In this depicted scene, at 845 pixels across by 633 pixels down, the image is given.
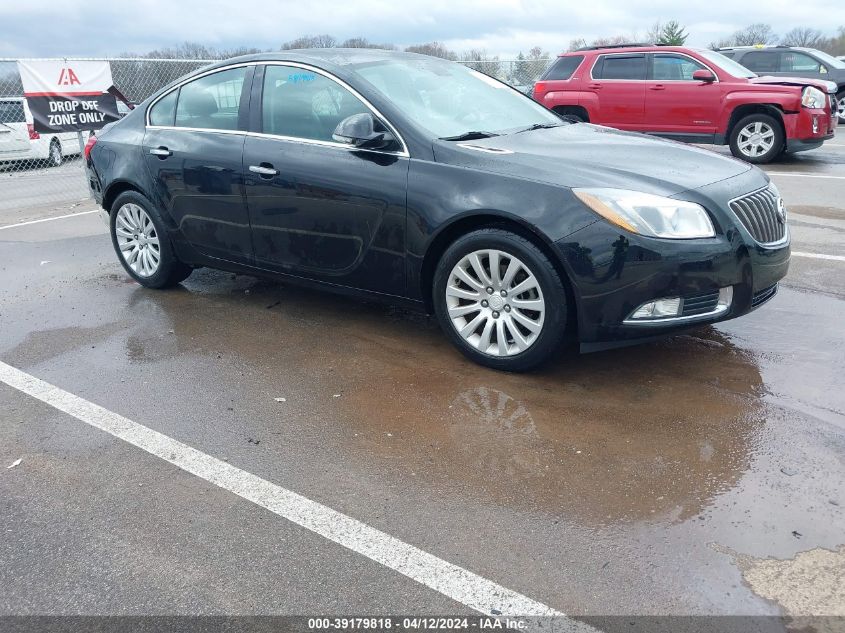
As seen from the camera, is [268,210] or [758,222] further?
[268,210]

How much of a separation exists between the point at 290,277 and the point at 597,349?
6.91ft

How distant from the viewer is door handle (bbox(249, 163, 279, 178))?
4836 millimetres

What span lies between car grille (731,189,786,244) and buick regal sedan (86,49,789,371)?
0.01 metres

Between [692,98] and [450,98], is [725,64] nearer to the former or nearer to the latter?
[692,98]

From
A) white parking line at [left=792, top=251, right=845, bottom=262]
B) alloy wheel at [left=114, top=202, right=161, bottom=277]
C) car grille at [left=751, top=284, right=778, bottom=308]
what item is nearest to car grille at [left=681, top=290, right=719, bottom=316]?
car grille at [left=751, top=284, right=778, bottom=308]

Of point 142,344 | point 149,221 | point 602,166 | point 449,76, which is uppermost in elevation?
point 449,76

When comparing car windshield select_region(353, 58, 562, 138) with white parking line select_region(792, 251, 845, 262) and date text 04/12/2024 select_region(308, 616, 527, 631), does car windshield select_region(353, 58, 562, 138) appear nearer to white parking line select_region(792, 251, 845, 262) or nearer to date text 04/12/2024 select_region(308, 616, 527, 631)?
white parking line select_region(792, 251, 845, 262)

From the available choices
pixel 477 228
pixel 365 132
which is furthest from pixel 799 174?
pixel 365 132

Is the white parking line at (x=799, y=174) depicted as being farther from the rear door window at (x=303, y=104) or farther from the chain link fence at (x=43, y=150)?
the rear door window at (x=303, y=104)

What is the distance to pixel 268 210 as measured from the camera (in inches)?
194

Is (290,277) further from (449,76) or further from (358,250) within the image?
(449,76)

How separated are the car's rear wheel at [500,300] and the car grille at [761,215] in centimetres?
100

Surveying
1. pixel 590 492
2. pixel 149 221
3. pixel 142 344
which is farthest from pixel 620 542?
pixel 149 221

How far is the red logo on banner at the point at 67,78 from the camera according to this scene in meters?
11.2
